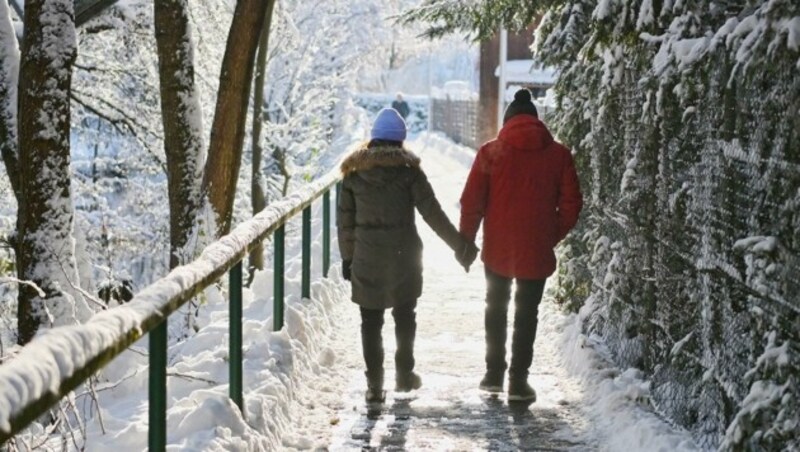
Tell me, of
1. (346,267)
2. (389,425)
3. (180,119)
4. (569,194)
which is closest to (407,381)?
(389,425)

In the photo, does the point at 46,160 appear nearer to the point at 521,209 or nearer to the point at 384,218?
the point at 384,218

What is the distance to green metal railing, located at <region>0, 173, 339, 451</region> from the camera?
2.40 meters

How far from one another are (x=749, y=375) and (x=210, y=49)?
12393 mm

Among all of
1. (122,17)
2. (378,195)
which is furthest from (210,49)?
(378,195)

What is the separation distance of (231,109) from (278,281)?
3736 millimetres

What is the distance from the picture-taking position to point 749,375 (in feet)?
13.9

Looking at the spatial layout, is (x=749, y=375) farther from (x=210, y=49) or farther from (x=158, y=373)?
(x=210, y=49)

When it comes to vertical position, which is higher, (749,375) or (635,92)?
(635,92)

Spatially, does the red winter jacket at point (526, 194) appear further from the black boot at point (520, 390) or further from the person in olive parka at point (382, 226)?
the black boot at point (520, 390)

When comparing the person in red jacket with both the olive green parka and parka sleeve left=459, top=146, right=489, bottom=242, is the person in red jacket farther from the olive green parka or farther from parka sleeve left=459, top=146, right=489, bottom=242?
the olive green parka

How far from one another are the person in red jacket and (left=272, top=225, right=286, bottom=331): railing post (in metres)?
1.13

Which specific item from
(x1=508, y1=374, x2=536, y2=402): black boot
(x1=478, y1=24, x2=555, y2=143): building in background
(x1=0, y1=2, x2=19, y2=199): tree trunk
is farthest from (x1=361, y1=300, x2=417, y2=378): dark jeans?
(x1=478, y1=24, x2=555, y2=143): building in background

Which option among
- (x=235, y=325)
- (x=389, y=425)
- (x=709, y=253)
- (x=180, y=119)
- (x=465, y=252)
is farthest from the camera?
(x=180, y=119)

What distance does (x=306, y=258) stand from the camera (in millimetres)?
8367
